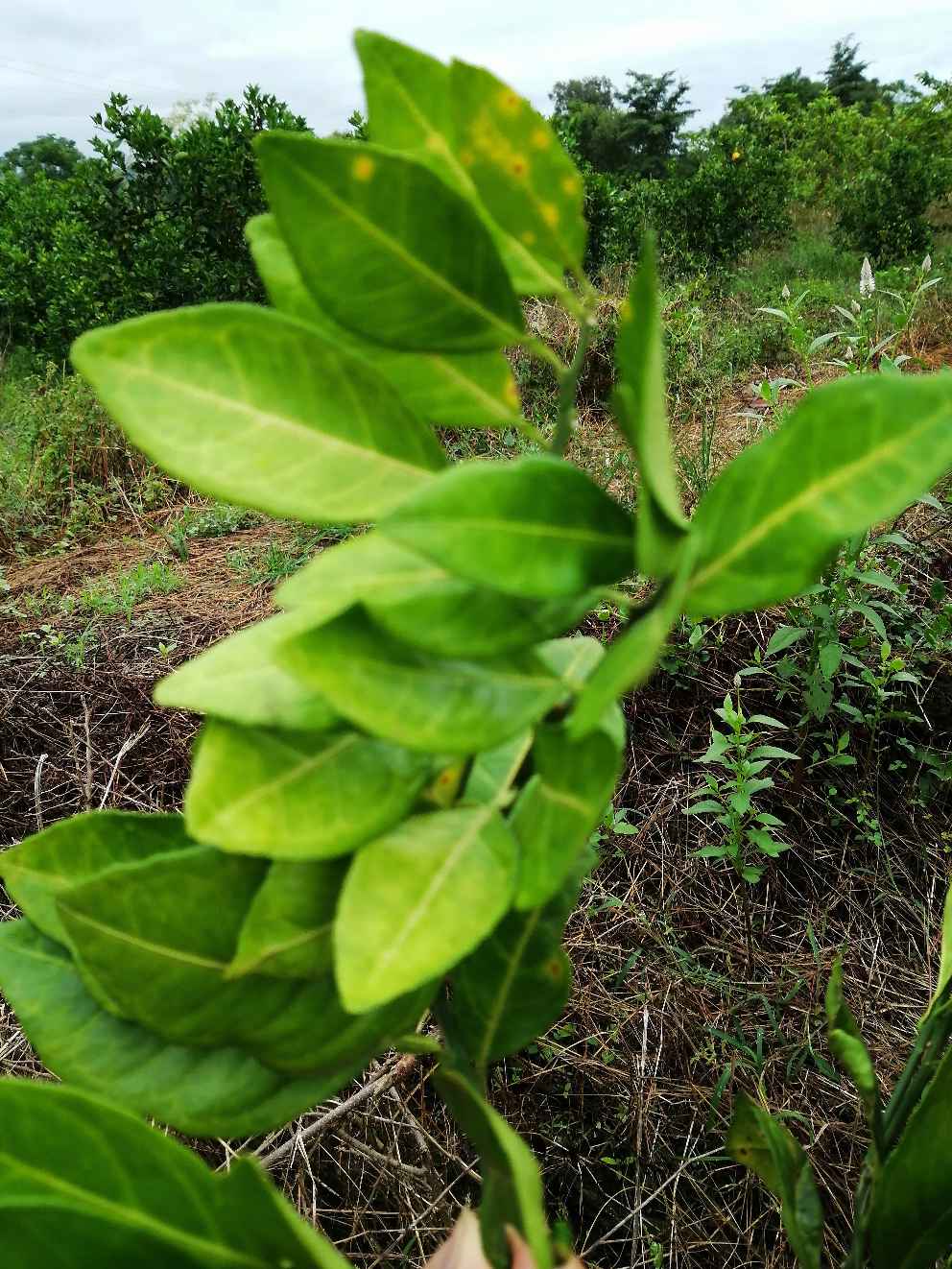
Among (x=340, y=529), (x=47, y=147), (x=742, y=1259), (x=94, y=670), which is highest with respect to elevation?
(x=47, y=147)

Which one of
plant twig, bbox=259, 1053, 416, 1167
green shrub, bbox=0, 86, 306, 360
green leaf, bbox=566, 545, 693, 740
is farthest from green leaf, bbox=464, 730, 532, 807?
green shrub, bbox=0, 86, 306, 360

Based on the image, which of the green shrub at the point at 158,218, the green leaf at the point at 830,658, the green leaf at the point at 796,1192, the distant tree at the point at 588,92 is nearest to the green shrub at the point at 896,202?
the green shrub at the point at 158,218

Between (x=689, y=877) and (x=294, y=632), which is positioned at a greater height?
(x=294, y=632)

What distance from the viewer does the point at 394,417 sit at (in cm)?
32

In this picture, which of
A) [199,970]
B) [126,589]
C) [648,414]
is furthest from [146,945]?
[126,589]

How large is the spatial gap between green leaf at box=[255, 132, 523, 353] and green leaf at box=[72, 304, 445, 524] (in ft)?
0.06

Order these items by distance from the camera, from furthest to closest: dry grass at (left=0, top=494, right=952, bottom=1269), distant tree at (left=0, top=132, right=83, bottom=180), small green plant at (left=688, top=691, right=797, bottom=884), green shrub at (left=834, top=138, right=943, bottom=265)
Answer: distant tree at (left=0, top=132, right=83, bottom=180)
green shrub at (left=834, top=138, right=943, bottom=265)
small green plant at (left=688, top=691, right=797, bottom=884)
dry grass at (left=0, top=494, right=952, bottom=1269)

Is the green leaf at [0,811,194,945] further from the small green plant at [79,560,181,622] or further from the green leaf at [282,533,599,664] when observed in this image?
the small green plant at [79,560,181,622]

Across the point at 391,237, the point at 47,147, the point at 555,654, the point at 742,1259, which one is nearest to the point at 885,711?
the point at 742,1259

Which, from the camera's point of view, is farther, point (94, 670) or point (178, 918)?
point (94, 670)

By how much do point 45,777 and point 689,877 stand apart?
50.3 inches

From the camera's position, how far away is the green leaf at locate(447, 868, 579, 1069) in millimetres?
358

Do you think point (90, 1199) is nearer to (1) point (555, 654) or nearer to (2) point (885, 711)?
(1) point (555, 654)

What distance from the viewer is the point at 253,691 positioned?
10.8 inches
